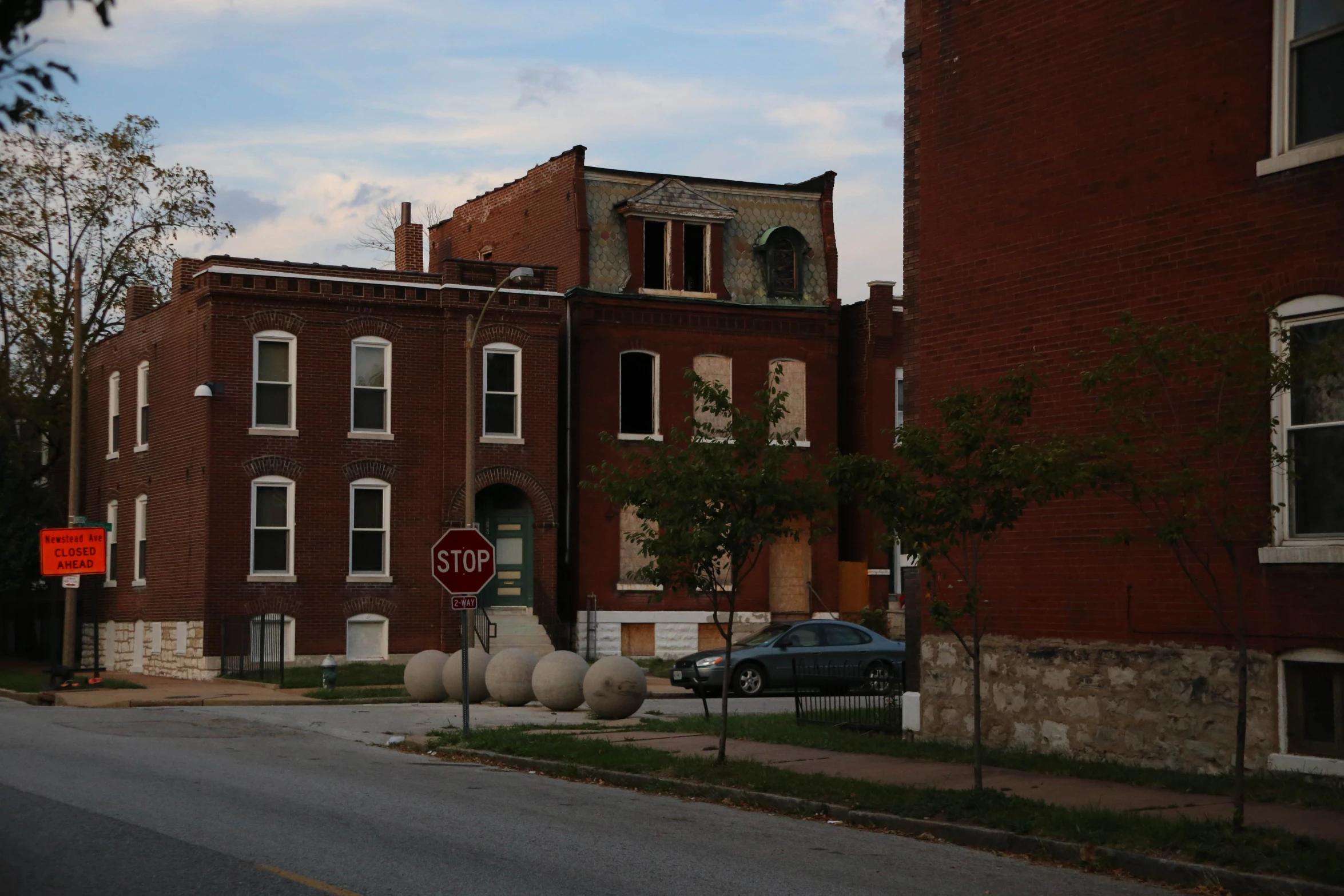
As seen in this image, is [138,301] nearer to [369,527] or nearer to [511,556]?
[369,527]

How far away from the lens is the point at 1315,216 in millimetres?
13734

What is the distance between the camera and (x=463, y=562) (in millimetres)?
20469

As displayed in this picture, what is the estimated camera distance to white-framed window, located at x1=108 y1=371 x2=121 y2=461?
40719mm

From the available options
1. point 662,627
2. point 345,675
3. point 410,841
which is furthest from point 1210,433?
point 662,627

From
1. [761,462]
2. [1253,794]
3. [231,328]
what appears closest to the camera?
[1253,794]

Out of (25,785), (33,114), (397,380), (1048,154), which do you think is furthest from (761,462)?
(397,380)

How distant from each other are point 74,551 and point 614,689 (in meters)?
13.2

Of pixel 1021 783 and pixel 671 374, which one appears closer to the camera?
pixel 1021 783

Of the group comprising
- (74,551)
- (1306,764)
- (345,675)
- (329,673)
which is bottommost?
(345,675)

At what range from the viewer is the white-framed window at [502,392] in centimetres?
3666

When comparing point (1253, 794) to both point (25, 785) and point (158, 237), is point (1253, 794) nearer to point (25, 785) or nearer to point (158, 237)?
point (25, 785)

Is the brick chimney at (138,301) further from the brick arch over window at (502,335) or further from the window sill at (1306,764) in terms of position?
the window sill at (1306,764)

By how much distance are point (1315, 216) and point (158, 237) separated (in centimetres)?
3735

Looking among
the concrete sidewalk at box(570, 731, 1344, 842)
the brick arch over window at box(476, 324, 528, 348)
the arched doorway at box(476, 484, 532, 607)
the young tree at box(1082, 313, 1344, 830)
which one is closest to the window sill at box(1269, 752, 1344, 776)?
the concrete sidewalk at box(570, 731, 1344, 842)
